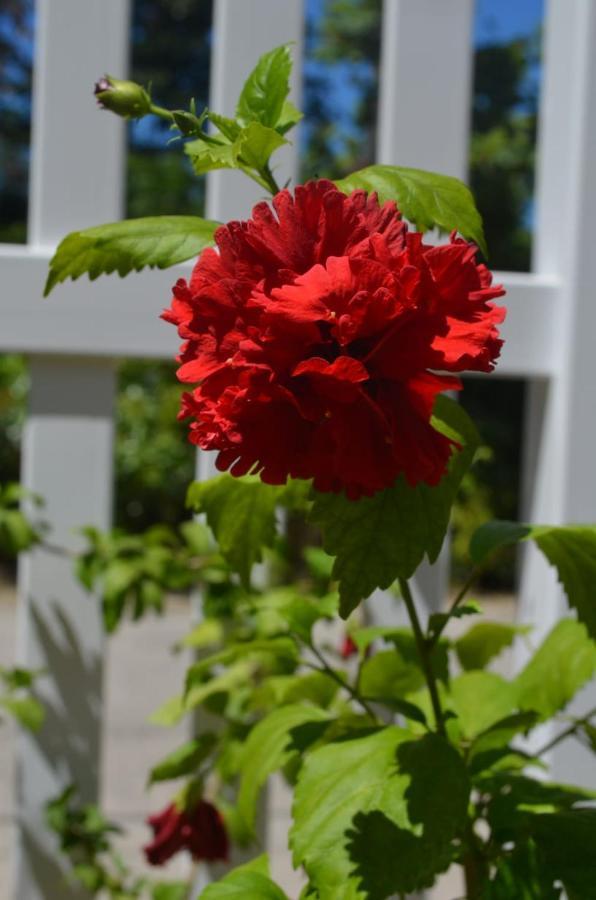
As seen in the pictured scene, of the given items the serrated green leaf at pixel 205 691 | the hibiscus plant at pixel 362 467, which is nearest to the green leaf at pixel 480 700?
the hibiscus plant at pixel 362 467

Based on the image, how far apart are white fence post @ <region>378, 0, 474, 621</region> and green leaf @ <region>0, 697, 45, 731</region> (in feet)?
1.52

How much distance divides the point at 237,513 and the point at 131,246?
0.74 feet

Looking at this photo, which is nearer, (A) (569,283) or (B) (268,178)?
(B) (268,178)

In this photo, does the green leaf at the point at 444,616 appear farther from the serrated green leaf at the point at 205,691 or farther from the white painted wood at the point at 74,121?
the white painted wood at the point at 74,121

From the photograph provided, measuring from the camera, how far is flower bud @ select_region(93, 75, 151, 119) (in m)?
0.73

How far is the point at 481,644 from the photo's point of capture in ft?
3.84

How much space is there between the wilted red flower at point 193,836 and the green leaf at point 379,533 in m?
0.76

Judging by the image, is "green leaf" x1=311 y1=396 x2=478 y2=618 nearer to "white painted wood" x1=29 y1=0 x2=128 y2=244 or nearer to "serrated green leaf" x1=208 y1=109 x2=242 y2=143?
"serrated green leaf" x1=208 y1=109 x2=242 y2=143

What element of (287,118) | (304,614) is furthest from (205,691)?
(287,118)

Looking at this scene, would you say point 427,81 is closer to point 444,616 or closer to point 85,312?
point 85,312

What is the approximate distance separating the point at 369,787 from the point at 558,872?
6.3 inches

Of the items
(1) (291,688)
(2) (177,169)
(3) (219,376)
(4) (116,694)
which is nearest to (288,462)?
(3) (219,376)

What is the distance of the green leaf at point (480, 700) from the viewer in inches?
40.8

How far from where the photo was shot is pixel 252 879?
87cm
